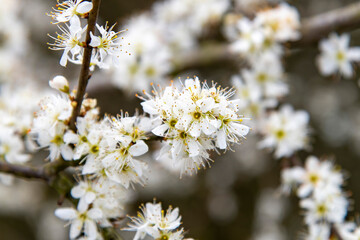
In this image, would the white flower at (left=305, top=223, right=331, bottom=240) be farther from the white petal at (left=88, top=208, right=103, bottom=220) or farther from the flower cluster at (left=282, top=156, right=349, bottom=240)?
the white petal at (left=88, top=208, right=103, bottom=220)

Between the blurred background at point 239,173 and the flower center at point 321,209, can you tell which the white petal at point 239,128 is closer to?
the flower center at point 321,209

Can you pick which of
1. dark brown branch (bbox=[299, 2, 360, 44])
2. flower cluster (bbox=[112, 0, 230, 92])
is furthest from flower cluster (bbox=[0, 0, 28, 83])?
dark brown branch (bbox=[299, 2, 360, 44])

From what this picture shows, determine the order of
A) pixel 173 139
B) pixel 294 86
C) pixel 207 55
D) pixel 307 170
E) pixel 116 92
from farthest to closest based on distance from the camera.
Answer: pixel 294 86 < pixel 116 92 < pixel 207 55 < pixel 307 170 < pixel 173 139

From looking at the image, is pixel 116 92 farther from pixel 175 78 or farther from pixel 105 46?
pixel 105 46

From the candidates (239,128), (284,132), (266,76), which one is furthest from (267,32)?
(239,128)

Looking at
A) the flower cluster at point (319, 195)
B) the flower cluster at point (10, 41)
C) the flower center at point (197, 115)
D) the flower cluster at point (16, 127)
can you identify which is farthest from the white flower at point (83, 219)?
the flower cluster at point (10, 41)

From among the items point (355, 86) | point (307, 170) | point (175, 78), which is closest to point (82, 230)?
point (307, 170)
